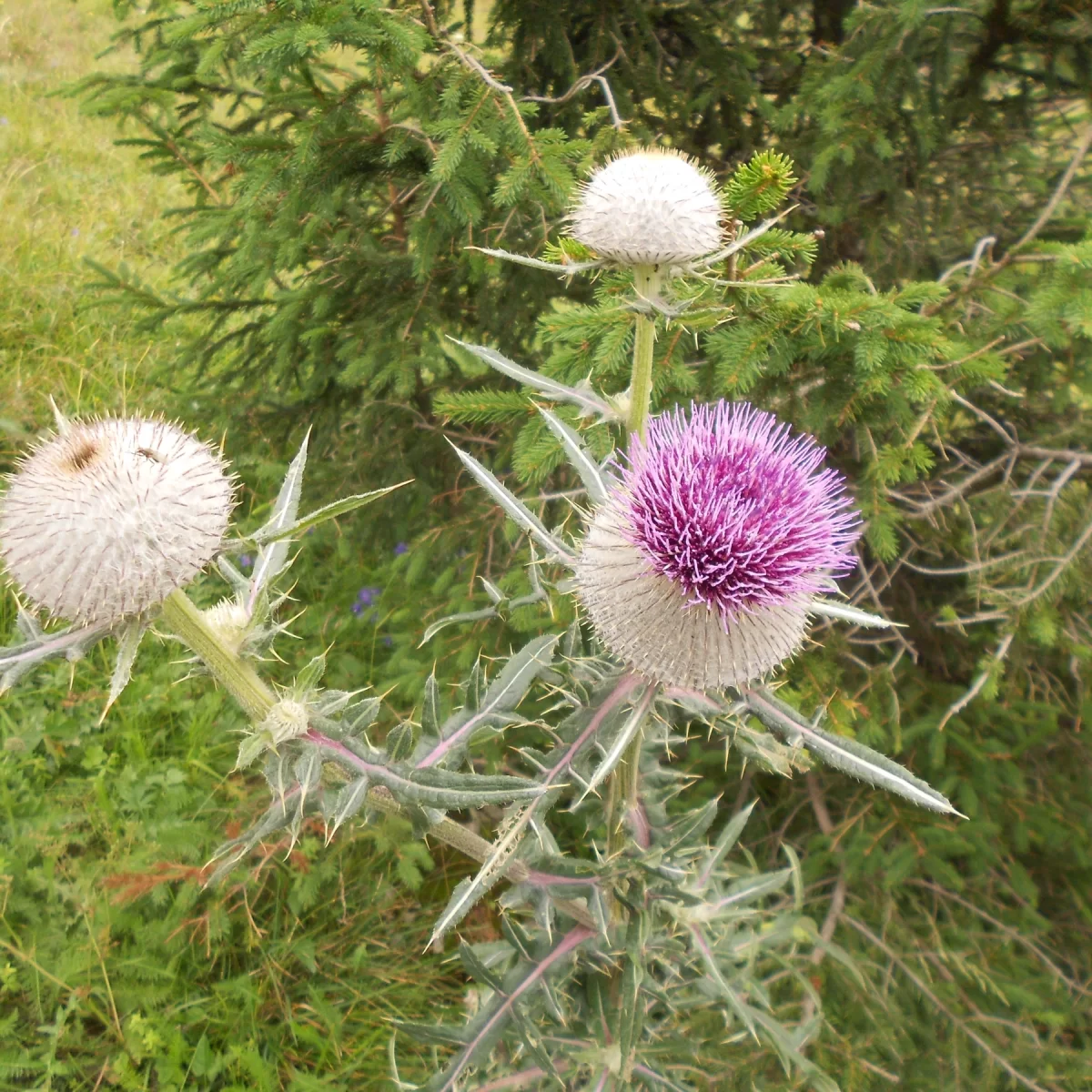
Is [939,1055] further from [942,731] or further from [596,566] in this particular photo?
[596,566]

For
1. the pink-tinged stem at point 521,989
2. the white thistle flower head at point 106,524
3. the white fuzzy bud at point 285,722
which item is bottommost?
the pink-tinged stem at point 521,989

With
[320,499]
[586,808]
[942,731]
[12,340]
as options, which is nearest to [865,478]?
[942,731]

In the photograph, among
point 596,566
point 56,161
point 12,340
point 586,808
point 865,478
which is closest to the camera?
point 596,566

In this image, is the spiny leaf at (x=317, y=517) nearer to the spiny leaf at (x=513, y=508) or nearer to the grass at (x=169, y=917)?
the spiny leaf at (x=513, y=508)

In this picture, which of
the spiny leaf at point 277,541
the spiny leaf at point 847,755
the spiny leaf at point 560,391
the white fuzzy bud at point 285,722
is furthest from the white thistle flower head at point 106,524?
the spiny leaf at point 847,755

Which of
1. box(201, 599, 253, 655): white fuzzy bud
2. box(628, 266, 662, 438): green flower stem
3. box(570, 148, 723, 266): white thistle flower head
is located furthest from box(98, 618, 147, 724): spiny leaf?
box(570, 148, 723, 266): white thistle flower head

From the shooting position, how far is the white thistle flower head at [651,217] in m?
2.13

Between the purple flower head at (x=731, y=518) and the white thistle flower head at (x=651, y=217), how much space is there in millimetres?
507

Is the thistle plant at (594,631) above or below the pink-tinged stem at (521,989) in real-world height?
above

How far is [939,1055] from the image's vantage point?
11.0 feet

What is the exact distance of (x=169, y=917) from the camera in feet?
11.3

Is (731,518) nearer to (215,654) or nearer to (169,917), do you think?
(215,654)

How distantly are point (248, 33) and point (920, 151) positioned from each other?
278cm

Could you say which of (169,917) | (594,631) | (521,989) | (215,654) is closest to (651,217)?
(594,631)
